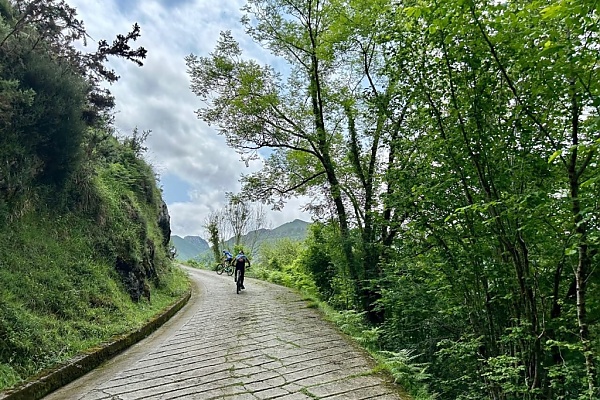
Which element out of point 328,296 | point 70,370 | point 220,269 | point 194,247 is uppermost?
point 194,247

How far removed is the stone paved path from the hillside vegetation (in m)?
0.71

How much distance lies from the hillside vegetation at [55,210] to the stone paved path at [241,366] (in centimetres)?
71

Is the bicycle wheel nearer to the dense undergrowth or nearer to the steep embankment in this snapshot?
the dense undergrowth

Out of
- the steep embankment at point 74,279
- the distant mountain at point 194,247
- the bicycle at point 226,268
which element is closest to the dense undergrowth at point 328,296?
the bicycle at point 226,268

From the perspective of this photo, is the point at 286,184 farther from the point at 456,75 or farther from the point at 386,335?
the point at 456,75

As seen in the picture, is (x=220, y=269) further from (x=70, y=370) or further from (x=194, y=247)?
(x=194, y=247)

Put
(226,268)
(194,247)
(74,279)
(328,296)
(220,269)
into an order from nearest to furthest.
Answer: (74,279)
(328,296)
(226,268)
(220,269)
(194,247)

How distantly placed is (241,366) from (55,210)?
500 cm

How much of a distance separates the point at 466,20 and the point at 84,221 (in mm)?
7714

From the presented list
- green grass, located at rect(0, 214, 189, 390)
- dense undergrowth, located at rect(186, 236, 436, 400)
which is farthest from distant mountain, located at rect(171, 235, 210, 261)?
green grass, located at rect(0, 214, 189, 390)

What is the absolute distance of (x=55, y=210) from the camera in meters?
7.50

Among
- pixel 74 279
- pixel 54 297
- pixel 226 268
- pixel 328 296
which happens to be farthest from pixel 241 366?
pixel 226 268

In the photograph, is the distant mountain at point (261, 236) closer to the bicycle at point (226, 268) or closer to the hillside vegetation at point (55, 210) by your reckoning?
the bicycle at point (226, 268)

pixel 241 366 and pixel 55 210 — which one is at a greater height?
pixel 55 210
